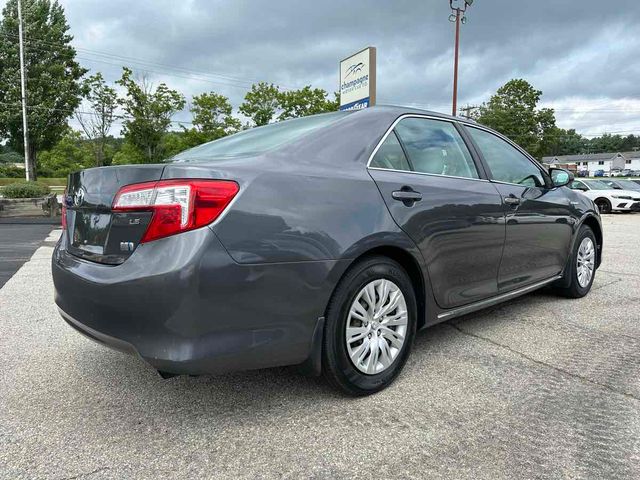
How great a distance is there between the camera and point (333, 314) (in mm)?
2324

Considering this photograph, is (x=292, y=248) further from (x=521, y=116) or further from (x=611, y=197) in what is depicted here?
(x=521, y=116)

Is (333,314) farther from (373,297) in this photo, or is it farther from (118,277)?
(118,277)

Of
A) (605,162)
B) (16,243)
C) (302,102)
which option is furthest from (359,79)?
(605,162)

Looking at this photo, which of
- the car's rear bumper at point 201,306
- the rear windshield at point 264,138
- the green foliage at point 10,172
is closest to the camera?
the car's rear bumper at point 201,306

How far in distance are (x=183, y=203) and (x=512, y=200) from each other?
2.45 metres

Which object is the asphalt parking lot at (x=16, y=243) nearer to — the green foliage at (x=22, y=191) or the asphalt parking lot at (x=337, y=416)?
the green foliage at (x=22, y=191)

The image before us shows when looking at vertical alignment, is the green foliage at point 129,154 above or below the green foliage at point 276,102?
below

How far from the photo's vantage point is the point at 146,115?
28.8m

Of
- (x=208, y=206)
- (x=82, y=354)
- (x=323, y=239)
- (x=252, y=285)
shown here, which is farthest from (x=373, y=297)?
(x=82, y=354)

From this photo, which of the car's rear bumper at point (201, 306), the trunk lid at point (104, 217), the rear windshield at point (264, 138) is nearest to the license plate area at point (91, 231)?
the trunk lid at point (104, 217)

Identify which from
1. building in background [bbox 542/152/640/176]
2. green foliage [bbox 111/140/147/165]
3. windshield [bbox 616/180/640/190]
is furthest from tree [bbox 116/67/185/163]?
building in background [bbox 542/152/640/176]

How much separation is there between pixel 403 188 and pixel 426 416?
118 cm

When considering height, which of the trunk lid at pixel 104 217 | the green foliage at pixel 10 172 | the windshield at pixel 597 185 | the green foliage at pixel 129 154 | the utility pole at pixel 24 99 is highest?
the utility pole at pixel 24 99

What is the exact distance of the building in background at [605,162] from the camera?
103500 millimetres
